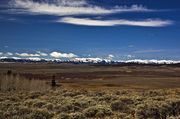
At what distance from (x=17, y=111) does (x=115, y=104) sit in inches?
256

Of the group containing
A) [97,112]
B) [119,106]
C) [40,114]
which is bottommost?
[119,106]

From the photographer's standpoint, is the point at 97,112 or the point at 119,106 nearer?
the point at 97,112

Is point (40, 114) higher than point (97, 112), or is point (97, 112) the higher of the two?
point (40, 114)

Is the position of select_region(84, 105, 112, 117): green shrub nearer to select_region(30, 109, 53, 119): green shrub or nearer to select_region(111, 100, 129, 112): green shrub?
select_region(30, 109, 53, 119): green shrub

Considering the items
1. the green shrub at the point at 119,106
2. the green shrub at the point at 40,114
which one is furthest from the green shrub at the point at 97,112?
the green shrub at the point at 119,106

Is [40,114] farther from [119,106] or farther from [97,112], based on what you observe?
[119,106]

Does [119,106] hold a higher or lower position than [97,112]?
lower

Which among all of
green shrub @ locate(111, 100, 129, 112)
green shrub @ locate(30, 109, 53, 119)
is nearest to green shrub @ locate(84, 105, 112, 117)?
green shrub @ locate(30, 109, 53, 119)

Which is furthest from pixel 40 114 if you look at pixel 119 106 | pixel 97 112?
pixel 119 106

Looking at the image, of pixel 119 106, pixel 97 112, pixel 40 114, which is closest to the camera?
pixel 40 114

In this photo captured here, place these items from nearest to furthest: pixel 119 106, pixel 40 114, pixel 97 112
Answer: pixel 40 114 < pixel 97 112 < pixel 119 106

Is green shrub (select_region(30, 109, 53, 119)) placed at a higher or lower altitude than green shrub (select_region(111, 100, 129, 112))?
higher

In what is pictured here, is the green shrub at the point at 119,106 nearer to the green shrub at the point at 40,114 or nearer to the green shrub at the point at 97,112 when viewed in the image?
the green shrub at the point at 97,112

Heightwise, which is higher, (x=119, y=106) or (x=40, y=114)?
(x=40, y=114)
